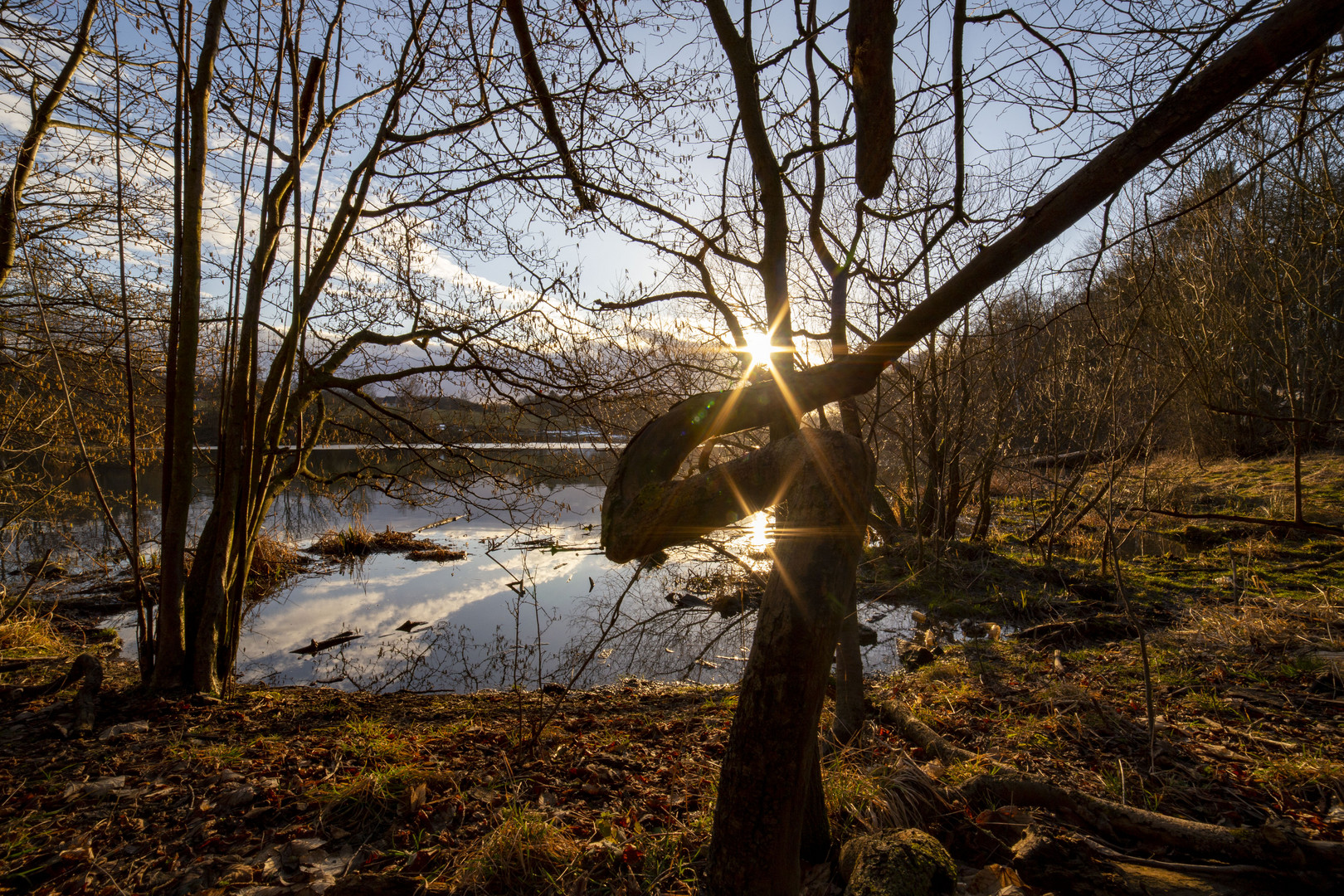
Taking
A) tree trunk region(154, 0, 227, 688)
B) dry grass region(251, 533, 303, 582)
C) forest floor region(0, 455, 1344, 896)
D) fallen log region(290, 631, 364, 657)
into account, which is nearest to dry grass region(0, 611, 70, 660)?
forest floor region(0, 455, 1344, 896)

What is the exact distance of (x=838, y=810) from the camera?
9.17 ft

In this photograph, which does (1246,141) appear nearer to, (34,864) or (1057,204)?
(1057,204)

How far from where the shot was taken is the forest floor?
2365 millimetres

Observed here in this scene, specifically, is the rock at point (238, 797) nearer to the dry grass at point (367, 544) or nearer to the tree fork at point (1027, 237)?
the tree fork at point (1027, 237)

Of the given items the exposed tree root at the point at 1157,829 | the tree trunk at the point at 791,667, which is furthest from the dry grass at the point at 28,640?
the exposed tree root at the point at 1157,829

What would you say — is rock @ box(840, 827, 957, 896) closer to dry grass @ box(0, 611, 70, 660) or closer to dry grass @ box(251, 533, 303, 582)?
dry grass @ box(0, 611, 70, 660)

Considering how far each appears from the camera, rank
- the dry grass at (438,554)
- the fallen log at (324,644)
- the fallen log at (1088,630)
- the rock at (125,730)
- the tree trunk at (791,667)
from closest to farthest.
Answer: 1. the tree trunk at (791,667)
2. the rock at (125,730)
3. the fallen log at (1088,630)
4. the fallen log at (324,644)
5. the dry grass at (438,554)

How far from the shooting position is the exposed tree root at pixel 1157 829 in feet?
6.52

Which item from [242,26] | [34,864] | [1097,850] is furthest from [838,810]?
[242,26]

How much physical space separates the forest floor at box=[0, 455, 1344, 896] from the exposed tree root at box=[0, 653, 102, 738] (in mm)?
101

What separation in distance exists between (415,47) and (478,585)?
360 inches

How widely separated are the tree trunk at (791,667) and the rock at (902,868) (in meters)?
0.65

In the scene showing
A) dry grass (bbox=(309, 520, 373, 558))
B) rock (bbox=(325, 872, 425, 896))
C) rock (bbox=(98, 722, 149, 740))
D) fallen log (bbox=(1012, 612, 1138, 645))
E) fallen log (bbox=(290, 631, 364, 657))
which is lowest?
fallen log (bbox=(290, 631, 364, 657))

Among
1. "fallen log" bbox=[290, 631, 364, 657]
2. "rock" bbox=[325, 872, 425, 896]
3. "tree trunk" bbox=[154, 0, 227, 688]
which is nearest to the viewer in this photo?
"rock" bbox=[325, 872, 425, 896]
